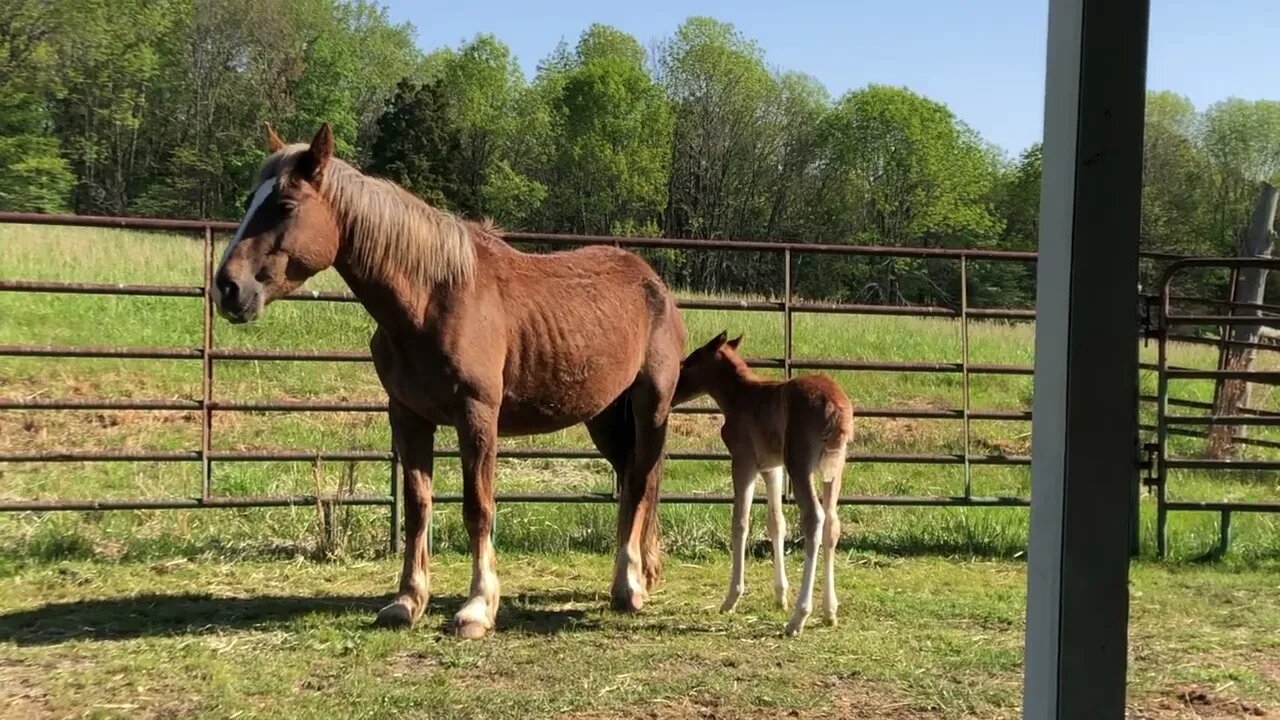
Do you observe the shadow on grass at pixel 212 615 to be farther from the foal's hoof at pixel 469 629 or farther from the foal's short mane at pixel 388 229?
the foal's short mane at pixel 388 229

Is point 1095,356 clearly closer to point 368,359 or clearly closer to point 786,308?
point 786,308

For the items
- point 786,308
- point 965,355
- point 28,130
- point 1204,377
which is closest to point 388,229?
point 786,308

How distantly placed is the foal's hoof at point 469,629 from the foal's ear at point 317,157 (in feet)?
5.21

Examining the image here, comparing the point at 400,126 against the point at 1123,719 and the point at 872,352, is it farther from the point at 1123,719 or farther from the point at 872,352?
the point at 1123,719

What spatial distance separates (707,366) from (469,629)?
1.43 meters

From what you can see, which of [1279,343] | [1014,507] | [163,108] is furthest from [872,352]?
[163,108]

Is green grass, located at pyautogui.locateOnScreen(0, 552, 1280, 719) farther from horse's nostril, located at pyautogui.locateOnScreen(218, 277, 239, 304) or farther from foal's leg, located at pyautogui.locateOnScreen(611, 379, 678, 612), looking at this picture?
horse's nostril, located at pyautogui.locateOnScreen(218, 277, 239, 304)

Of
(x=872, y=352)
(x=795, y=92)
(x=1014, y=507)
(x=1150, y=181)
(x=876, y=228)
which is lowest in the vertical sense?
(x=1014, y=507)

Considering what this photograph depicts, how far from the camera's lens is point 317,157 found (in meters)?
3.00

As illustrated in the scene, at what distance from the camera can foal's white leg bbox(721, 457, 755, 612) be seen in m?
3.48

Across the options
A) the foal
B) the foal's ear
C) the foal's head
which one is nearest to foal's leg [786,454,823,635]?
the foal

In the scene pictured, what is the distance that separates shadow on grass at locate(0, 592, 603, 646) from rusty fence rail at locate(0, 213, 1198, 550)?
83 cm

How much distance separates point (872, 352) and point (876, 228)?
2.42ft

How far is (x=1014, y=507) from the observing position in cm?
497
